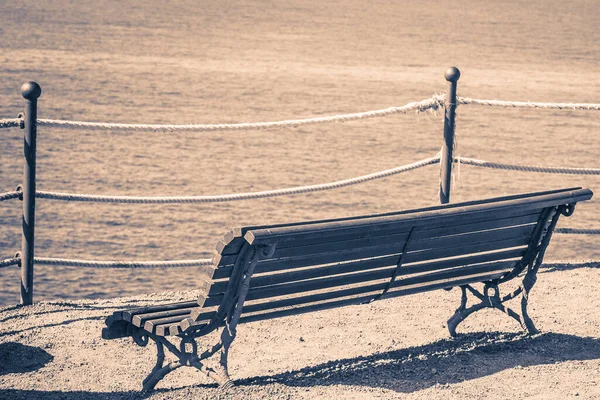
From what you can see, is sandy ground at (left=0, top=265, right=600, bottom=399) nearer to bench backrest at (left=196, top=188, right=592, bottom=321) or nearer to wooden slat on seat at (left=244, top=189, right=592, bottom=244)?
bench backrest at (left=196, top=188, right=592, bottom=321)

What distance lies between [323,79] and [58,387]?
15.0 m

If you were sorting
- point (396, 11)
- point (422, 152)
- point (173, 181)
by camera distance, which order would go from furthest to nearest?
point (396, 11)
point (422, 152)
point (173, 181)

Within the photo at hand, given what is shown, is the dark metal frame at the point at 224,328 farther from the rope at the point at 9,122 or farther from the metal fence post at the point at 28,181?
the rope at the point at 9,122

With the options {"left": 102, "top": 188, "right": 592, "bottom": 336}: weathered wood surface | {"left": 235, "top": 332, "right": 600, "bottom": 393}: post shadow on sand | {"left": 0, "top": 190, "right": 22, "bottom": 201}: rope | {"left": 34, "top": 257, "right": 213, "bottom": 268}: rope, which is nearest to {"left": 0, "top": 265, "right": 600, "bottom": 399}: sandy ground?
{"left": 235, "top": 332, "right": 600, "bottom": 393}: post shadow on sand

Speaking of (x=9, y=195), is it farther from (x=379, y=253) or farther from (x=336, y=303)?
(x=379, y=253)

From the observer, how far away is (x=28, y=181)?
20.1 feet

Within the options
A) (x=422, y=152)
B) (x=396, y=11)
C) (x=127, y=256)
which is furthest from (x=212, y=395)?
(x=396, y=11)

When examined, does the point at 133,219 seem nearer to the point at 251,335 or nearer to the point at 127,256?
the point at 127,256

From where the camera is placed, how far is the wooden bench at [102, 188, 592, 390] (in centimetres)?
433

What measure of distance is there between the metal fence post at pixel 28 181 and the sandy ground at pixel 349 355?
195 mm

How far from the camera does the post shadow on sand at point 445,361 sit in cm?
481

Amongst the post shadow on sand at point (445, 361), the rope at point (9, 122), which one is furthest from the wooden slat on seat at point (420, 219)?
the rope at point (9, 122)

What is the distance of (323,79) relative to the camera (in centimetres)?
1944

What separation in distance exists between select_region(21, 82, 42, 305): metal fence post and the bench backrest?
187 cm
